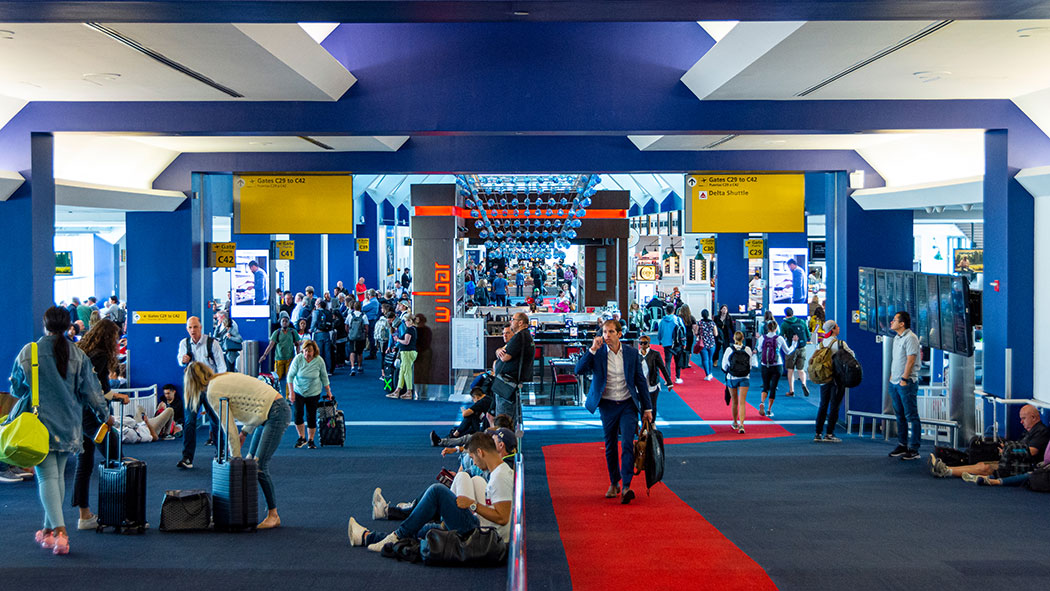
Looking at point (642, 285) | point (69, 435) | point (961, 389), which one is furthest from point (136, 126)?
point (642, 285)

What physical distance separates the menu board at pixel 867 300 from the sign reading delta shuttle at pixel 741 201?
3.62ft

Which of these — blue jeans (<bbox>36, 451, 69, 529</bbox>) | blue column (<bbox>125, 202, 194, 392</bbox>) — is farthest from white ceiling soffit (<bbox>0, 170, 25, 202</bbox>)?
blue column (<bbox>125, 202, 194, 392</bbox>)

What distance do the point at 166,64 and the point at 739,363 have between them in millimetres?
7720

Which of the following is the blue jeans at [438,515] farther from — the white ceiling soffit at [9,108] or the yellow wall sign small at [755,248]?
the yellow wall sign small at [755,248]

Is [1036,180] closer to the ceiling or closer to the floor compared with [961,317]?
closer to the ceiling

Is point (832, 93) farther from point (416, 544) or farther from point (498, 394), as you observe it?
point (416, 544)

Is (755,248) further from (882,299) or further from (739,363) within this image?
(739,363)

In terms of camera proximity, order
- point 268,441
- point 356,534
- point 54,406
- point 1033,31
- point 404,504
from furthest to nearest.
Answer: point 404,504, point 268,441, point 1033,31, point 356,534, point 54,406

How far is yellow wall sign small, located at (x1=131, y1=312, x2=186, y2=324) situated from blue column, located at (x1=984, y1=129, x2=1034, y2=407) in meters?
10.2

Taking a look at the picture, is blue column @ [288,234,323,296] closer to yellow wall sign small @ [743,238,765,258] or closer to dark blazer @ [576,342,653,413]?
yellow wall sign small @ [743,238,765,258]

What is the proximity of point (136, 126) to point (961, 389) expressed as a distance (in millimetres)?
8976

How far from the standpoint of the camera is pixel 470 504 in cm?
595

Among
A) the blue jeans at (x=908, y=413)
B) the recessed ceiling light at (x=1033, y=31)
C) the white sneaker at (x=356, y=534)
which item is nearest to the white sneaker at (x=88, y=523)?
the white sneaker at (x=356, y=534)

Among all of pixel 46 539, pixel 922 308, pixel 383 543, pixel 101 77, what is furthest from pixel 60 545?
pixel 922 308
